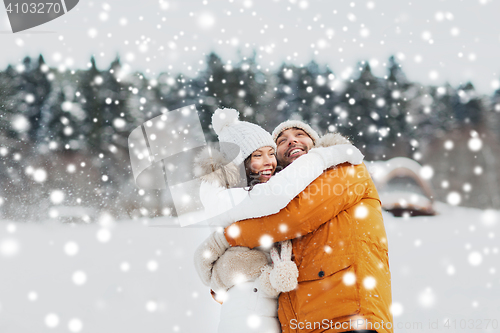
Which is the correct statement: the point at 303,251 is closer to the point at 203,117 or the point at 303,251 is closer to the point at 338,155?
the point at 338,155

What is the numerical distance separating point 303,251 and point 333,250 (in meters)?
0.17

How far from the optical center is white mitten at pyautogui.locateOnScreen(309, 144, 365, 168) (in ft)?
5.01

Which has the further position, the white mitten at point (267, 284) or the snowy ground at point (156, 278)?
the snowy ground at point (156, 278)

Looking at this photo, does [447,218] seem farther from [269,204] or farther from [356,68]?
[269,204]

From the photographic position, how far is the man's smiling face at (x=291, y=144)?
6.34ft

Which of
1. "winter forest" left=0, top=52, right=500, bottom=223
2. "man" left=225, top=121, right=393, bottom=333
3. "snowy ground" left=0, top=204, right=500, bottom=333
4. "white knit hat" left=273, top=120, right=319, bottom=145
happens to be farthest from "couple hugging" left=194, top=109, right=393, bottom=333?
"winter forest" left=0, top=52, right=500, bottom=223

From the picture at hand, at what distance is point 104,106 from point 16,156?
6.37ft

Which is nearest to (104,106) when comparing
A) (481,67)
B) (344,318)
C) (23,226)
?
(23,226)

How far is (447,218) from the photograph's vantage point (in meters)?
5.48

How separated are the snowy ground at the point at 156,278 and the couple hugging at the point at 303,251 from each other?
5.91ft

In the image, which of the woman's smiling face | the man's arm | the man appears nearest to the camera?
the man

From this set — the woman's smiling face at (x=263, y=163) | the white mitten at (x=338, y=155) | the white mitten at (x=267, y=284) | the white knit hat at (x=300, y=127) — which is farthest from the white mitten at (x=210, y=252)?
the white knit hat at (x=300, y=127)

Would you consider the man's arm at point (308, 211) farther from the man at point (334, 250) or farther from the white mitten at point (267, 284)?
the white mitten at point (267, 284)

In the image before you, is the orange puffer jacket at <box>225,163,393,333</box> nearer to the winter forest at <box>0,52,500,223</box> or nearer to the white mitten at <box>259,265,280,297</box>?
the white mitten at <box>259,265,280,297</box>
